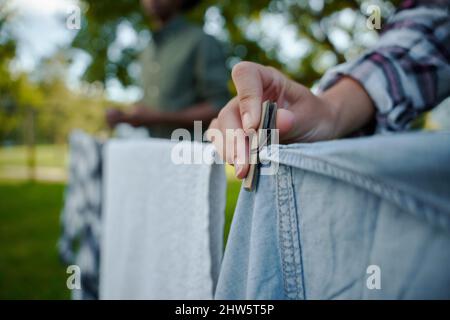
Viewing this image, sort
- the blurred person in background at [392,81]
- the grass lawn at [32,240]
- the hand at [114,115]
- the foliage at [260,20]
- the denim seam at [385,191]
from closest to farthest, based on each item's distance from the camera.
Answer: the denim seam at [385,191] → the blurred person in background at [392,81] → the hand at [114,115] → the grass lawn at [32,240] → the foliage at [260,20]

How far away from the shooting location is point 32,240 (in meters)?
3.01

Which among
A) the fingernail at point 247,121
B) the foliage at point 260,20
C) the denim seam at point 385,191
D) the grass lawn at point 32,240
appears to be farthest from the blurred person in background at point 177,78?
the foliage at point 260,20

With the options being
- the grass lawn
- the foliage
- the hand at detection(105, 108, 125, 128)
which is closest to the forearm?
the grass lawn

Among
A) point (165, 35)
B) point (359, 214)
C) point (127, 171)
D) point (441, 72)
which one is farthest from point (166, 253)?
point (165, 35)

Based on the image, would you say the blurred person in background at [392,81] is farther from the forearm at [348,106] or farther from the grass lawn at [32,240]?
the grass lawn at [32,240]

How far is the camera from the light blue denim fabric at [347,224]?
0.28 metres

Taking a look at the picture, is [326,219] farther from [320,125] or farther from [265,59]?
[265,59]

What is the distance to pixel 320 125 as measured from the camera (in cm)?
58

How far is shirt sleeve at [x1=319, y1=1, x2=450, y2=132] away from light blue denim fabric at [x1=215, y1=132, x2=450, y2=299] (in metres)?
0.36

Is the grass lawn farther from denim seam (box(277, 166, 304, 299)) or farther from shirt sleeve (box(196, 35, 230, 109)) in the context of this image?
shirt sleeve (box(196, 35, 230, 109))

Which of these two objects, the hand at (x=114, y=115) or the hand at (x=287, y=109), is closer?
the hand at (x=287, y=109)

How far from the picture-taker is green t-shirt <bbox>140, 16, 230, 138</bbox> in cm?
149

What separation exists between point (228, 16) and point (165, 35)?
2925 millimetres

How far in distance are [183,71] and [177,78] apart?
0.04 metres
